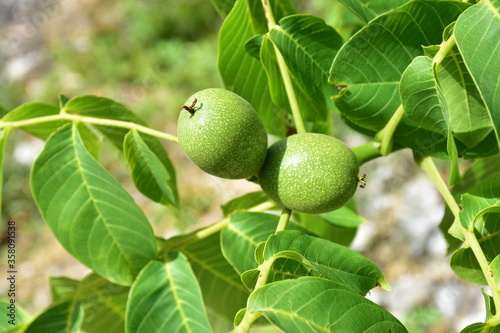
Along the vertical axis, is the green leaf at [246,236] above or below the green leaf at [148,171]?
below

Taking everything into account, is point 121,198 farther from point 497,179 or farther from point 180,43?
point 180,43

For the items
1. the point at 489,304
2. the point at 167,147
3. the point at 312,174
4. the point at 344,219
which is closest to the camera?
the point at 489,304

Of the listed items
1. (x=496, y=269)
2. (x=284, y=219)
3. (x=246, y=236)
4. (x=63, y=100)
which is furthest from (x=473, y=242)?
(x=63, y=100)

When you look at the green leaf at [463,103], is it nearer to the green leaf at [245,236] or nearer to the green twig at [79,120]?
the green leaf at [245,236]

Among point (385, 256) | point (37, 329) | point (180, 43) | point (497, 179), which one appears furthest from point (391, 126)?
point (180, 43)

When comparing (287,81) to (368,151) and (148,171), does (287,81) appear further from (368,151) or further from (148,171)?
(148,171)

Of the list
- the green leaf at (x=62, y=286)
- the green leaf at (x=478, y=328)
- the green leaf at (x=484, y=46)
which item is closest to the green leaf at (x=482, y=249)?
the green leaf at (x=478, y=328)
